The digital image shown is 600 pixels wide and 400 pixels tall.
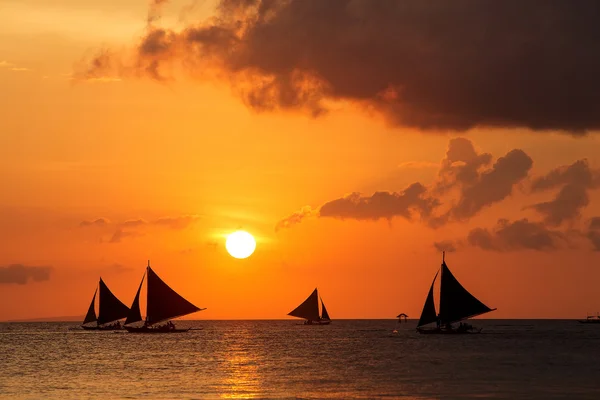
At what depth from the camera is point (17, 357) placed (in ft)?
388

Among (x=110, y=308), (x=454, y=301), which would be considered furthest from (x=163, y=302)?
(x=454, y=301)

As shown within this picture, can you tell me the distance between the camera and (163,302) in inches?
6033

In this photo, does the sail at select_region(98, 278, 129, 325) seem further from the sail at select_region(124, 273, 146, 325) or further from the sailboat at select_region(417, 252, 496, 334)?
the sailboat at select_region(417, 252, 496, 334)

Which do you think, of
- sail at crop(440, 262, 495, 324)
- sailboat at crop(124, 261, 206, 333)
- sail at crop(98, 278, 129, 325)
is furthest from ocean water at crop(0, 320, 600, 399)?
sail at crop(98, 278, 129, 325)

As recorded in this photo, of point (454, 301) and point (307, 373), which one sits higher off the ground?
point (454, 301)

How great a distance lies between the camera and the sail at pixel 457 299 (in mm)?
137375

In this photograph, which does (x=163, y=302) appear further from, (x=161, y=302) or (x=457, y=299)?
(x=457, y=299)

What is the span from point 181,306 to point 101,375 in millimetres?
67714

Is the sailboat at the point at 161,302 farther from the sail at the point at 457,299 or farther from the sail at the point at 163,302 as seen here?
the sail at the point at 457,299

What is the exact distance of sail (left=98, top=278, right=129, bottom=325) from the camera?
17338 cm

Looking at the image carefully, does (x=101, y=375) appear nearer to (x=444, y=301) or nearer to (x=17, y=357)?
(x=17, y=357)

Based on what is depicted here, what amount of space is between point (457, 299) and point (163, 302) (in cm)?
4661

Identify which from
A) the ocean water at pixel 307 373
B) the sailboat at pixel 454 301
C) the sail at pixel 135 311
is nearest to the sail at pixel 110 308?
the sail at pixel 135 311

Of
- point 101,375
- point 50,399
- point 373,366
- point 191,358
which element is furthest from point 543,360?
point 50,399
